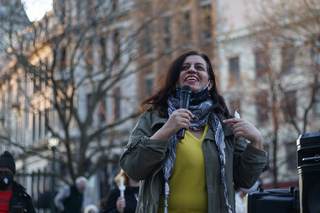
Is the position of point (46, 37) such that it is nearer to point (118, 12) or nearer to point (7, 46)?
point (7, 46)

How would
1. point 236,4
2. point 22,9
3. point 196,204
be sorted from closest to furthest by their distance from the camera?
1. point 196,204
2. point 22,9
3. point 236,4

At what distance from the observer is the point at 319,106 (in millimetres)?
27250

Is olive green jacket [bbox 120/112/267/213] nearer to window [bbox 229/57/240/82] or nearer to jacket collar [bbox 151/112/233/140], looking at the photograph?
jacket collar [bbox 151/112/233/140]

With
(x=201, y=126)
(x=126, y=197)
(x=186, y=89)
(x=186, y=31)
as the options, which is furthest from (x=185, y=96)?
(x=186, y=31)

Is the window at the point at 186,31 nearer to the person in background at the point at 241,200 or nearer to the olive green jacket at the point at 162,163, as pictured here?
the person in background at the point at 241,200

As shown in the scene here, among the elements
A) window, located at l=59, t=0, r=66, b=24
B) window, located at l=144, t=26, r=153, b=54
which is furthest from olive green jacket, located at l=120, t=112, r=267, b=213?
window, located at l=144, t=26, r=153, b=54

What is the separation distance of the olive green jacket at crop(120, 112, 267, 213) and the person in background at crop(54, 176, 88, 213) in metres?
8.70

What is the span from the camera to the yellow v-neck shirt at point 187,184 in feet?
9.95

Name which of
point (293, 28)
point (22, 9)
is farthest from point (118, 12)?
point (293, 28)

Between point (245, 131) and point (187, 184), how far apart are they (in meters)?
0.54

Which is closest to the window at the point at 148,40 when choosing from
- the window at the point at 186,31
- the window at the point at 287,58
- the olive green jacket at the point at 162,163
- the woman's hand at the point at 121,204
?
the window at the point at 186,31

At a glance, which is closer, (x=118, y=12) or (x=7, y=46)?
(x=7, y=46)

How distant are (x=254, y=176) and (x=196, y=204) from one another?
1.66ft

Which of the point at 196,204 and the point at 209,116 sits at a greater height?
the point at 209,116
